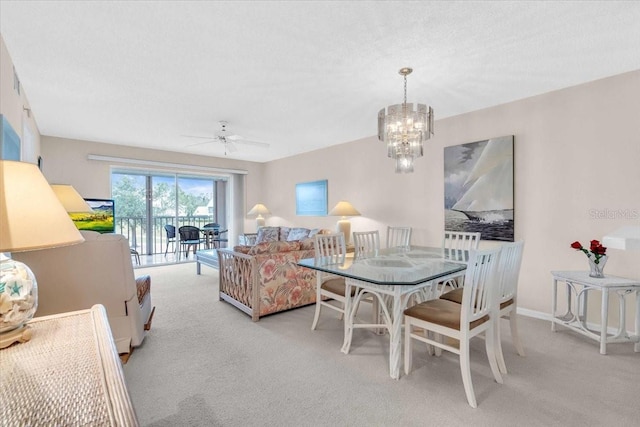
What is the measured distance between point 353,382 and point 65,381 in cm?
172

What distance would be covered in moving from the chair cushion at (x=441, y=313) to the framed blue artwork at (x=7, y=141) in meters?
2.95

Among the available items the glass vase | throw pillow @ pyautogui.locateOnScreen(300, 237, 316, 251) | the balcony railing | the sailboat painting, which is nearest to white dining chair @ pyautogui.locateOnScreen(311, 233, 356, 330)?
throw pillow @ pyautogui.locateOnScreen(300, 237, 316, 251)

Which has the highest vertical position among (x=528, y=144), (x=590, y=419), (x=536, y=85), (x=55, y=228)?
(x=536, y=85)

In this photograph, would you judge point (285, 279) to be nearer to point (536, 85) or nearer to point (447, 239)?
point (447, 239)

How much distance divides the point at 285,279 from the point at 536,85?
3.29 metres

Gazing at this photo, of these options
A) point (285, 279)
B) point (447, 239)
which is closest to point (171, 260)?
point (285, 279)

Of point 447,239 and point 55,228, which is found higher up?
point 55,228

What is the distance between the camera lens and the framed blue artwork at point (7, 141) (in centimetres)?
200

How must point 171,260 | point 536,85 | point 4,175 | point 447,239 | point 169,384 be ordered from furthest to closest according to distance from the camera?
point 171,260 < point 447,239 < point 536,85 < point 169,384 < point 4,175

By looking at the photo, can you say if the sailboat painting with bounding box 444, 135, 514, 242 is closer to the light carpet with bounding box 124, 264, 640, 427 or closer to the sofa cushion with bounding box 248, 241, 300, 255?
the light carpet with bounding box 124, 264, 640, 427

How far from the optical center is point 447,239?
12.7ft

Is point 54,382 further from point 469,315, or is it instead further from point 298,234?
point 298,234

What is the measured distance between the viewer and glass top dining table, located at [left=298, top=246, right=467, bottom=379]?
2.13 metres

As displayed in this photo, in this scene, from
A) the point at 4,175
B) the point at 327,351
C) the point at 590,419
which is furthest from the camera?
the point at 327,351
